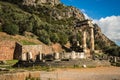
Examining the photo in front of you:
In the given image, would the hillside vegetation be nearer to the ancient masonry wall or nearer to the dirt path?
the ancient masonry wall

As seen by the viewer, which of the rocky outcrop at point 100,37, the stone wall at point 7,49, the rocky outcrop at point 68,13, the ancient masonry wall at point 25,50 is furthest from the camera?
the rocky outcrop at point 100,37

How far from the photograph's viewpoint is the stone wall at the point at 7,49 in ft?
188

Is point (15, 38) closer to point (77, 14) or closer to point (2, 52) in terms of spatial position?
point (2, 52)

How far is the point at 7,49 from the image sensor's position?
58.9 m

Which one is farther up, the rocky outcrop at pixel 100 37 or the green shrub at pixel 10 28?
the rocky outcrop at pixel 100 37

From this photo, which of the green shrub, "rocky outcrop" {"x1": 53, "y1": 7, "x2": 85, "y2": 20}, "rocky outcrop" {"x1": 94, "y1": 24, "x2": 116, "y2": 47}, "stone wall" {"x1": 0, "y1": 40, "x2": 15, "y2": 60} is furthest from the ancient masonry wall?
"rocky outcrop" {"x1": 94, "y1": 24, "x2": 116, "y2": 47}

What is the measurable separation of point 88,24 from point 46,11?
4143cm

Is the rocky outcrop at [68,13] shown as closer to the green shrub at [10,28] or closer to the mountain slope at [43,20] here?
the mountain slope at [43,20]

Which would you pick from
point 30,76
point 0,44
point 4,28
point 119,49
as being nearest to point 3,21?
point 4,28

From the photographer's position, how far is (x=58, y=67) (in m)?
38.2

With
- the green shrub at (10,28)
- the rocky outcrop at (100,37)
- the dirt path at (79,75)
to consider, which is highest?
the rocky outcrop at (100,37)

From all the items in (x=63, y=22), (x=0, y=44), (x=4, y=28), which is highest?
(x=63, y=22)

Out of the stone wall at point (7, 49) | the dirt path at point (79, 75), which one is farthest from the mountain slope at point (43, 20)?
the dirt path at point (79, 75)

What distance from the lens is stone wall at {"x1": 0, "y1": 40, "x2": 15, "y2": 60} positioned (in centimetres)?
5744
